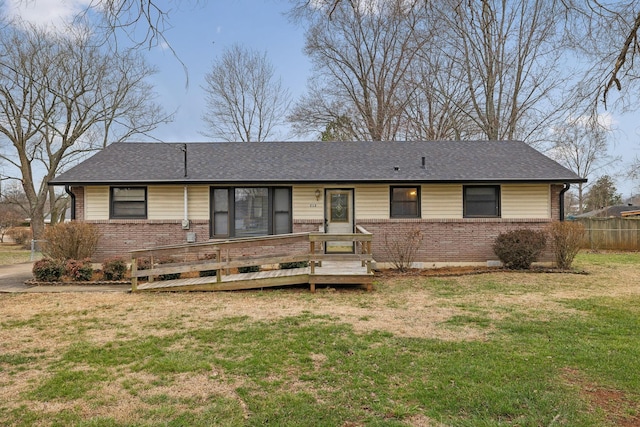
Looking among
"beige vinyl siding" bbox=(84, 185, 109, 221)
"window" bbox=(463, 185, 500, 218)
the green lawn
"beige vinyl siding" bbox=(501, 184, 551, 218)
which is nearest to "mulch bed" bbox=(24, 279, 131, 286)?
the green lawn

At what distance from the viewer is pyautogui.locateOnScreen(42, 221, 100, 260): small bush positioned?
1003 centimetres

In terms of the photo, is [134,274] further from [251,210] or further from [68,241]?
[251,210]

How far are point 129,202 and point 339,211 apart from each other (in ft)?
20.3

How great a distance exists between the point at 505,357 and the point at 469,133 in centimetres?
2026

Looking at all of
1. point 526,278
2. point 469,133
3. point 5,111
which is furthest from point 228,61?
point 526,278

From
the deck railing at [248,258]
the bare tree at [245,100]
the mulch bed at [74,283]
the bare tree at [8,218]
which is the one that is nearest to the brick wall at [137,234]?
the mulch bed at [74,283]

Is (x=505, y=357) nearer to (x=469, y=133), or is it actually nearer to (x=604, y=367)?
(x=604, y=367)

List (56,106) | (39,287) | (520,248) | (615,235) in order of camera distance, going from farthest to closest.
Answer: (56,106)
(615,235)
(520,248)
(39,287)

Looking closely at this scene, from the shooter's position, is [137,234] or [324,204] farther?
[324,204]

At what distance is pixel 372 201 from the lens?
11.3 metres

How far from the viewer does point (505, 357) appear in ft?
13.8

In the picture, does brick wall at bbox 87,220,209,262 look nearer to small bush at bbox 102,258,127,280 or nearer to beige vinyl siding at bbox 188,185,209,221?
beige vinyl siding at bbox 188,185,209,221

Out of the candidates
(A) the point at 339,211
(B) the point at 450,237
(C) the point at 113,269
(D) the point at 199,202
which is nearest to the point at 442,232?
(B) the point at 450,237

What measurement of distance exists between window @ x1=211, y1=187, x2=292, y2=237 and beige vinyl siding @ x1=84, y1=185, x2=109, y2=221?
3055 millimetres
